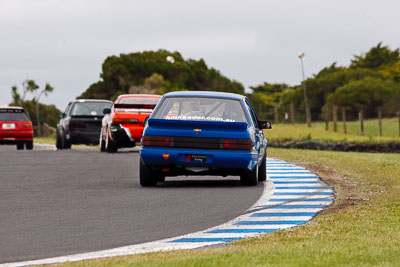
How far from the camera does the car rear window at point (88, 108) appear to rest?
28562 millimetres

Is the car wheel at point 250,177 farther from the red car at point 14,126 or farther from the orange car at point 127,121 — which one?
the red car at point 14,126

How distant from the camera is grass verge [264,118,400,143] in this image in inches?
1571

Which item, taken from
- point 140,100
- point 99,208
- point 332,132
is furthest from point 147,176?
point 332,132

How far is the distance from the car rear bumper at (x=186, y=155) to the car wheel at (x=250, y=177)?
560 mm

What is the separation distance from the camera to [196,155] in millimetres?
13820

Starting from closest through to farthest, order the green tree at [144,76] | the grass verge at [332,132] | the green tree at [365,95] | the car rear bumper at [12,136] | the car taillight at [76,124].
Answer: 1. the car taillight at [76,124]
2. the car rear bumper at [12,136]
3. the grass verge at [332,132]
4. the green tree at [365,95]
5. the green tree at [144,76]

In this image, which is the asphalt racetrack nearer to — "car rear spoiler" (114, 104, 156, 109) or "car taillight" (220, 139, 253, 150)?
"car taillight" (220, 139, 253, 150)

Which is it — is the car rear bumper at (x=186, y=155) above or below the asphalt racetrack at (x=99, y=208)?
above

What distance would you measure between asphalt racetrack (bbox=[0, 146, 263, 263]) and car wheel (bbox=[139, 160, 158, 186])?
176 millimetres

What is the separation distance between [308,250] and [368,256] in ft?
1.98

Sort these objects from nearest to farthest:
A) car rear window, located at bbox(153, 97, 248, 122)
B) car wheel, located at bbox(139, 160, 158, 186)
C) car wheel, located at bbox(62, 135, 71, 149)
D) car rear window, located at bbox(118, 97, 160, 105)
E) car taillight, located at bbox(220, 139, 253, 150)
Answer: car taillight, located at bbox(220, 139, 253, 150)
car wheel, located at bbox(139, 160, 158, 186)
car rear window, located at bbox(153, 97, 248, 122)
car rear window, located at bbox(118, 97, 160, 105)
car wheel, located at bbox(62, 135, 71, 149)

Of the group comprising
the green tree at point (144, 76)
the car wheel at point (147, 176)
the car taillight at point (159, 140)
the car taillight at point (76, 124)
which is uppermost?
the green tree at point (144, 76)

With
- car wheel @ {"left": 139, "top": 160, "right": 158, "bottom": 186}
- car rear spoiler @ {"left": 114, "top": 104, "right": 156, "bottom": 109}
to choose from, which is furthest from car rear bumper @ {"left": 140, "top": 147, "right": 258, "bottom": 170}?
car rear spoiler @ {"left": 114, "top": 104, "right": 156, "bottom": 109}

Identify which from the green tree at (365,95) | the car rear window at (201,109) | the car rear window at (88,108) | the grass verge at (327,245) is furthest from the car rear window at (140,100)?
the green tree at (365,95)
